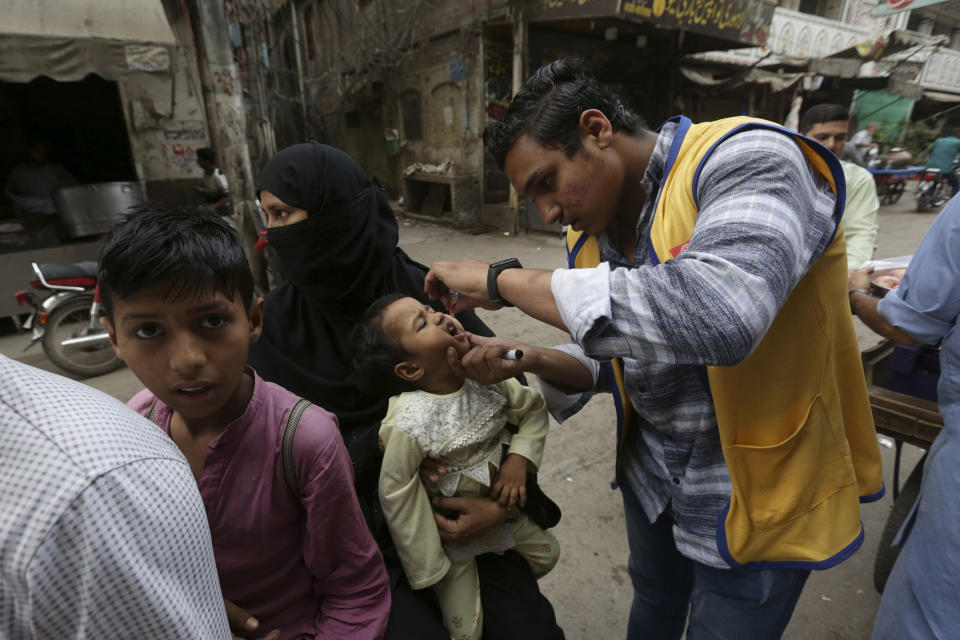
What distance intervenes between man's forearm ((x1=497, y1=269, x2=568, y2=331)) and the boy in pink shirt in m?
0.56

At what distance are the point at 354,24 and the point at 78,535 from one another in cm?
1593

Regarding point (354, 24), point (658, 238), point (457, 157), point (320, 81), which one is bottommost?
point (457, 157)

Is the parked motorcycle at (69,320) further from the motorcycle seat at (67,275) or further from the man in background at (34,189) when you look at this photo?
the man in background at (34,189)

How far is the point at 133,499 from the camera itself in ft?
1.51

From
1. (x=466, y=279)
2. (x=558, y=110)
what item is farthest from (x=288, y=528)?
(x=558, y=110)

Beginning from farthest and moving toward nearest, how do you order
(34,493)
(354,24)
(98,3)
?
1. (354,24)
2. (98,3)
3. (34,493)

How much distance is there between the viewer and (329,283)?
1.75 metres

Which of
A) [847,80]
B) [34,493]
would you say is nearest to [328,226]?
[34,493]

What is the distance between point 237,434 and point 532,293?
74 centimetres

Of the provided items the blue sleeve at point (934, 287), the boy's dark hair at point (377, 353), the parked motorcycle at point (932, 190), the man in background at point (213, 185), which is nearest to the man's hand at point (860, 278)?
the blue sleeve at point (934, 287)

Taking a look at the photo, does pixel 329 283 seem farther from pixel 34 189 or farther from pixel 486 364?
pixel 34 189

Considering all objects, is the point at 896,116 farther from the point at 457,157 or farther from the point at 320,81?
the point at 320,81

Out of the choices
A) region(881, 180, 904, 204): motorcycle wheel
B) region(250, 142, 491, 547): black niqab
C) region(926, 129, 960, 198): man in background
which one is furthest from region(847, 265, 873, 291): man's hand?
region(881, 180, 904, 204): motorcycle wheel

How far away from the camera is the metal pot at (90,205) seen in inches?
223
